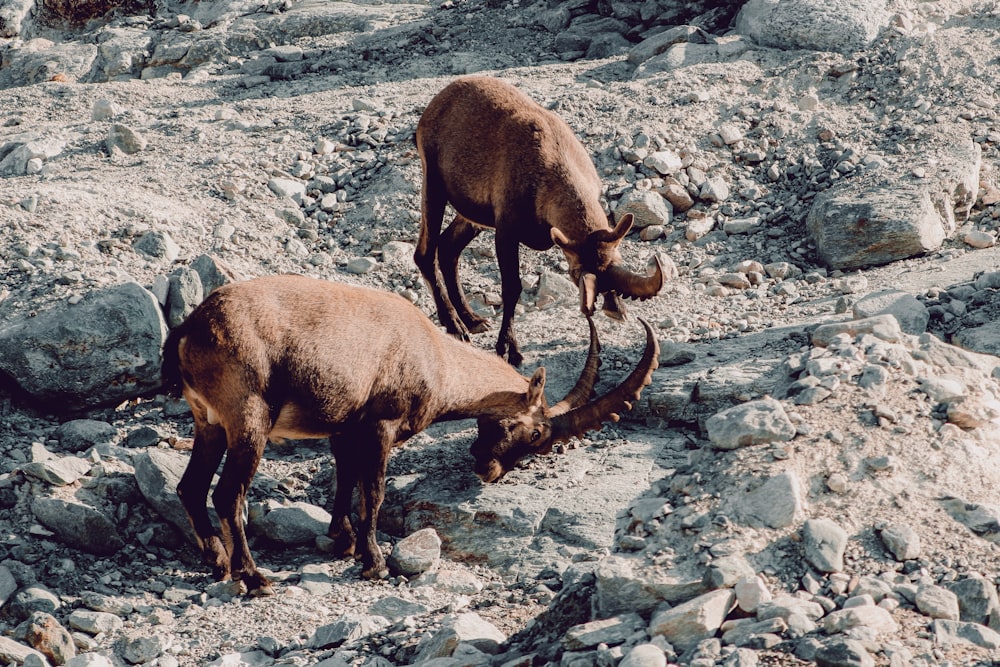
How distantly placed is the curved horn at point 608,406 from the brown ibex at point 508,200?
1.05 meters

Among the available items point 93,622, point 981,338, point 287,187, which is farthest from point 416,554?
point 287,187

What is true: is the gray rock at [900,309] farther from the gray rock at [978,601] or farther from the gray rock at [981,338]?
the gray rock at [978,601]

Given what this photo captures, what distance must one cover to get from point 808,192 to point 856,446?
20.4ft

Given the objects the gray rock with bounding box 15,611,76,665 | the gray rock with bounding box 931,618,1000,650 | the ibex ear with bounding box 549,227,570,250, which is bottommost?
the gray rock with bounding box 15,611,76,665

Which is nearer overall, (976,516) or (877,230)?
(976,516)

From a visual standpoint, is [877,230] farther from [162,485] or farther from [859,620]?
[162,485]

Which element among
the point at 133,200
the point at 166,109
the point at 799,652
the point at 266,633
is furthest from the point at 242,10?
the point at 799,652

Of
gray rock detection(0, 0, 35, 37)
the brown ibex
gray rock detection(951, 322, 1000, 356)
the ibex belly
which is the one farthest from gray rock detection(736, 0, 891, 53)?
gray rock detection(0, 0, 35, 37)

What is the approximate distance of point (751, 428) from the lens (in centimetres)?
700

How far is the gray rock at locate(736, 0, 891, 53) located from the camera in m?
15.0

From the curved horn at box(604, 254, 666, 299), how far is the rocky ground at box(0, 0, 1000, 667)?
0.69 m

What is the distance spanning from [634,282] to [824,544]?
12.8 ft

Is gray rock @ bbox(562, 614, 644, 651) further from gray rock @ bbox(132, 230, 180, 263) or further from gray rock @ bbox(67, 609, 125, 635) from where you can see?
gray rock @ bbox(132, 230, 180, 263)

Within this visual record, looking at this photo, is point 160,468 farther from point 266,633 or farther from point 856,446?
point 856,446
